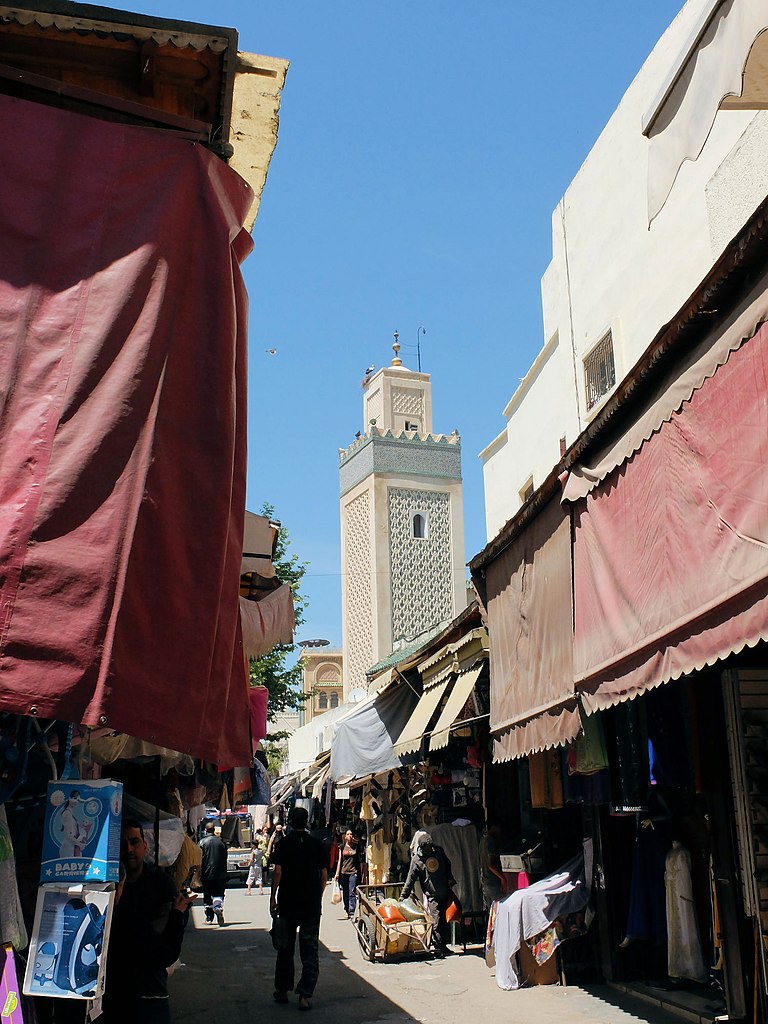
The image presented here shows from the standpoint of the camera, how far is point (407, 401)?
42969 mm

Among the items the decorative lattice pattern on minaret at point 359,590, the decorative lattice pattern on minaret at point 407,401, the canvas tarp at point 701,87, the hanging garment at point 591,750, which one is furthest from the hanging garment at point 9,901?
the decorative lattice pattern on minaret at point 407,401

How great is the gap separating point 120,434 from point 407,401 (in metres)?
39.6

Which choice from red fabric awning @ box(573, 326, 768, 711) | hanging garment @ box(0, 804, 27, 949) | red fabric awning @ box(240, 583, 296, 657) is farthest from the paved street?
hanging garment @ box(0, 804, 27, 949)

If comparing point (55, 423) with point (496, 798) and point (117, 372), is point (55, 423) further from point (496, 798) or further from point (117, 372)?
point (496, 798)

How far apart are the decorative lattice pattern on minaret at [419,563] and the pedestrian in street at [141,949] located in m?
33.6

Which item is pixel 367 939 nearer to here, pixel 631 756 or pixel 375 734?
pixel 375 734

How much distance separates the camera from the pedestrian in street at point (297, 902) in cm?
827

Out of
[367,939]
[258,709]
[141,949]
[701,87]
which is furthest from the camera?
[367,939]

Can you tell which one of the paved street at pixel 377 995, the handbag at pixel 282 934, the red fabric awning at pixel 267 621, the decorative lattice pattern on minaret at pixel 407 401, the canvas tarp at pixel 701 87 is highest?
the decorative lattice pattern on minaret at pixel 407 401

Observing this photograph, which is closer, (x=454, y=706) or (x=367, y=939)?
(x=454, y=706)

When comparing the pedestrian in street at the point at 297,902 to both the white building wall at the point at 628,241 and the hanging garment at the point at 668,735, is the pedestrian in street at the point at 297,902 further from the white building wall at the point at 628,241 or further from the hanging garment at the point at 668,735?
the white building wall at the point at 628,241

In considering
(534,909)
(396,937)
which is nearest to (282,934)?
(534,909)

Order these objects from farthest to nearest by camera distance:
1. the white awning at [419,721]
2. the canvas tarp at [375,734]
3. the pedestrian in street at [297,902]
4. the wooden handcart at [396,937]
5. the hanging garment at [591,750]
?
the canvas tarp at [375,734] → the wooden handcart at [396,937] → the white awning at [419,721] → the pedestrian in street at [297,902] → the hanging garment at [591,750]

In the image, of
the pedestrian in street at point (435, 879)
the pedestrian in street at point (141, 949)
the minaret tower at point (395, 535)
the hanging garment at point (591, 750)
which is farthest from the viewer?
the minaret tower at point (395, 535)
